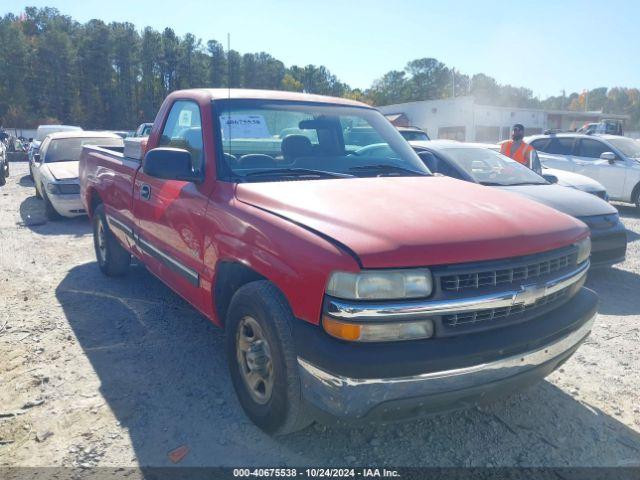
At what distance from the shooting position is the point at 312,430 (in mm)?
2928

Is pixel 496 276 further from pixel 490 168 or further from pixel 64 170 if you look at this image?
pixel 64 170

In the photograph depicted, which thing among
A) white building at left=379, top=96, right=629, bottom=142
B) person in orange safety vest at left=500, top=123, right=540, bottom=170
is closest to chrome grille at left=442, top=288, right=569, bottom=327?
person in orange safety vest at left=500, top=123, right=540, bottom=170

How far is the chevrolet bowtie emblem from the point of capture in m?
2.42

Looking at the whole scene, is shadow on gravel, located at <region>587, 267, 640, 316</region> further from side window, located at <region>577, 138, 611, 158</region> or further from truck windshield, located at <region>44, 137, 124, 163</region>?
truck windshield, located at <region>44, 137, 124, 163</region>

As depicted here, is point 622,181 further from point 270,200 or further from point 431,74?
point 431,74

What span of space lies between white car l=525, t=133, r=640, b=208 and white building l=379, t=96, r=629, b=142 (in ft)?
66.2

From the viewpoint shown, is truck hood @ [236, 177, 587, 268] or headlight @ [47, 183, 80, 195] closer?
truck hood @ [236, 177, 587, 268]

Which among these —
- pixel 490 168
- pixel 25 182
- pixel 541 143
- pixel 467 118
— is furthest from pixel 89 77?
pixel 490 168

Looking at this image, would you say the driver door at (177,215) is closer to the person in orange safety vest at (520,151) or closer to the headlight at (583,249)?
the headlight at (583,249)

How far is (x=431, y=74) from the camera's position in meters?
106

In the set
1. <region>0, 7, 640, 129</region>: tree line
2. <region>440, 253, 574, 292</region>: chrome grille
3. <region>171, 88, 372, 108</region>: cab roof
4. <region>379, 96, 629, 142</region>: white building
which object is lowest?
<region>440, 253, 574, 292</region>: chrome grille

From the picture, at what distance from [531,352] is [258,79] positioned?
55.6 m

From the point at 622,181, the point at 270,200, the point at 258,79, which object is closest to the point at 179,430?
the point at 270,200

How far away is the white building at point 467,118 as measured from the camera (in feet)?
114
